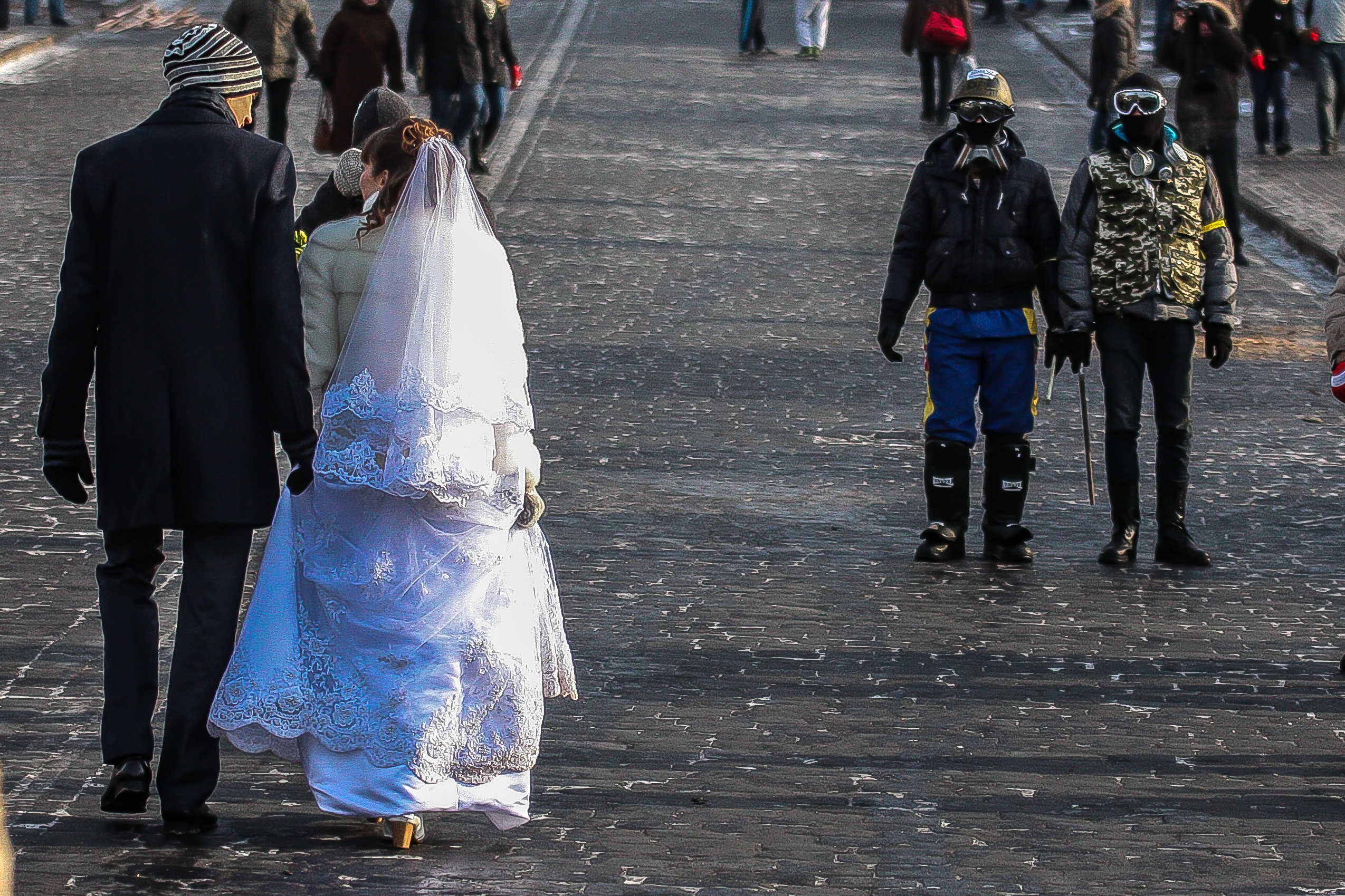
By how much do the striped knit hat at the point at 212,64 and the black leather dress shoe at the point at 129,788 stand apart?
1709 millimetres

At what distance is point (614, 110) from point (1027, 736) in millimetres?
16667

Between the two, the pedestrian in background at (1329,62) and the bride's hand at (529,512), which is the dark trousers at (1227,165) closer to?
the pedestrian in background at (1329,62)

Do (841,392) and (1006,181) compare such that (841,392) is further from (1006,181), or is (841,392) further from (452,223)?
(452,223)

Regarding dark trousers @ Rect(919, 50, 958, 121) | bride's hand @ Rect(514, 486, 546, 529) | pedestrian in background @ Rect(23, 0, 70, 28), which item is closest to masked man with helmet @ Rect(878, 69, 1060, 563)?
bride's hand @ Rect(514, 486, 546, 529)

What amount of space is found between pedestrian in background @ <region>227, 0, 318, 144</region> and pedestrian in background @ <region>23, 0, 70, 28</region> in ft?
37.7

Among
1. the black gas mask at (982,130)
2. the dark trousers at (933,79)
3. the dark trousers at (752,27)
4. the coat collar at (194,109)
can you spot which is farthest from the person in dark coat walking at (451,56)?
the coat collar at (194,109)

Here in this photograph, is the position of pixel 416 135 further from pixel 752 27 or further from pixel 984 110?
pixel 752 27

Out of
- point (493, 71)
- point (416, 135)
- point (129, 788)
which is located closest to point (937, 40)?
point (493, 71)

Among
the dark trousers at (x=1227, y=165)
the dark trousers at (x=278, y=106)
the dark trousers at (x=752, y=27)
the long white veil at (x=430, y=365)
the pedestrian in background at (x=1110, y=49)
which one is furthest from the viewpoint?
the dark trousers at (x=752, y=27)

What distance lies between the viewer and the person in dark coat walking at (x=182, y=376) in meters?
4.89

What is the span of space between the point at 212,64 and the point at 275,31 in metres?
11.9

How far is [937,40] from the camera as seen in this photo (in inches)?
827

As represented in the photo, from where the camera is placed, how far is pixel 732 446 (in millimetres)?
9906

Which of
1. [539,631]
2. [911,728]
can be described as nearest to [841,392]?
[911,728]
